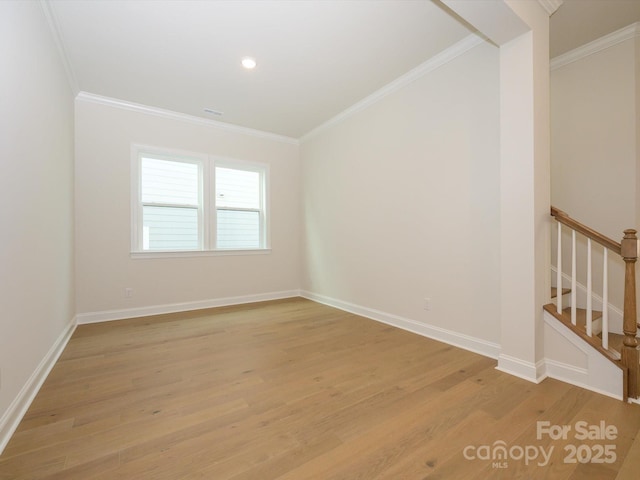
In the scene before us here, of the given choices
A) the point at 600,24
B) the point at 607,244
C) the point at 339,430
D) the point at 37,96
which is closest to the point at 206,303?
the point at 37,96

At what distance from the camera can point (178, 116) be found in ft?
13.6

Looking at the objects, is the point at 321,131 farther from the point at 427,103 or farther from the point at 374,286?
the point at 374,286

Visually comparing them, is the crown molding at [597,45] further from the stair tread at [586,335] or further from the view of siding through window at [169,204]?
the view of siding through window at [169,204]

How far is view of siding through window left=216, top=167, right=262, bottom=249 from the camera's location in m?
4.58

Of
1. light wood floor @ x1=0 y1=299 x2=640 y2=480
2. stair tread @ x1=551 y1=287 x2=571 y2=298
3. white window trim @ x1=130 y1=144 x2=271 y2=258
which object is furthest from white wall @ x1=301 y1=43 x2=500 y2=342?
white window trim @ x1=130 y1=144 x2=271 y2=258

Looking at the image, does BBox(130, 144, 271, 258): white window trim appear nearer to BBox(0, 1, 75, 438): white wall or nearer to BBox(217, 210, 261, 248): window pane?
BBox(217, 210, 261, 248): window pane

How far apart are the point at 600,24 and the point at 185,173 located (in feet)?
15.9

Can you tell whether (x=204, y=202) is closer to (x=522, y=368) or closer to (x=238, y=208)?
(x=238, y=208)

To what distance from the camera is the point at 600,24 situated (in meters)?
2.50

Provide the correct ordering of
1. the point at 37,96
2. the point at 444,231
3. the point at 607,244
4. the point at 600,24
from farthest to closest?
the point at 444,231, the point at 600,24, the point at 37,96, the point at 607,244

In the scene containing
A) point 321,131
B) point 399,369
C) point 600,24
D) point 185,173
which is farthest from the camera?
point 321,131

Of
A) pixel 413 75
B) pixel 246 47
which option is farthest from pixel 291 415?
pixel 413 75

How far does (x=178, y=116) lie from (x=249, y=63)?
1.74m

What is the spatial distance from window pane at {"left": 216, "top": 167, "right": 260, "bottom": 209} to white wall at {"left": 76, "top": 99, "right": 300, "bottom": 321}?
0.28m
